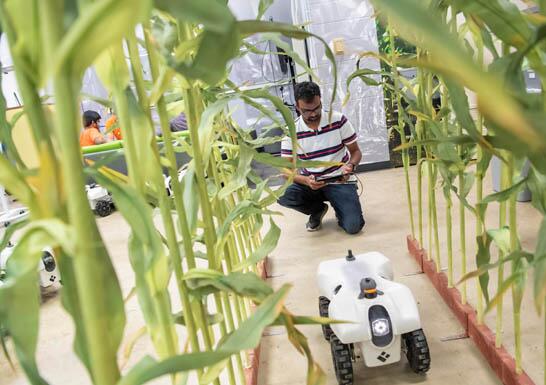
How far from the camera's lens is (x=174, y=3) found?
32 centimetres

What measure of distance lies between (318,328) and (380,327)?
0.43 meters

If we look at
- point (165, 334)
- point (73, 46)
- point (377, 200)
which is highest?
point (73, 46)

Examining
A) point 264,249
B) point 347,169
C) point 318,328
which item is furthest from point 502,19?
point 347,169

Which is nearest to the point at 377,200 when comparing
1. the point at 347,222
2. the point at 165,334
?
the point at 347,222

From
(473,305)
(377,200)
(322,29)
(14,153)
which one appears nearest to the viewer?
(14,153)

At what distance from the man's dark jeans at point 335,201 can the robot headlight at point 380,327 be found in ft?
4.02

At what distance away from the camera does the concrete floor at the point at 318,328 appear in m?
1.25

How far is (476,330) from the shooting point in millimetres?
1282

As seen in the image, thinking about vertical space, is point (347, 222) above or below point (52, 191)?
below

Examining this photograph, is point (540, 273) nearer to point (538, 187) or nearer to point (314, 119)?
point (538, 187)

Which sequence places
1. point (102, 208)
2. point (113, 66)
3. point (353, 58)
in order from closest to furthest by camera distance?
point (113, 66), point (353, 58), point (102, 208)

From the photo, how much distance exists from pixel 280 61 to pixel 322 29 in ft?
4.74

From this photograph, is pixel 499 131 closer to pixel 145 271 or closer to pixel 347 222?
pixel 145 271

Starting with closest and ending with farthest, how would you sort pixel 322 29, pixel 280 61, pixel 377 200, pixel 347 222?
pixel 347 222, pixel 377 200, pixel 322 29, pixel 280 61
